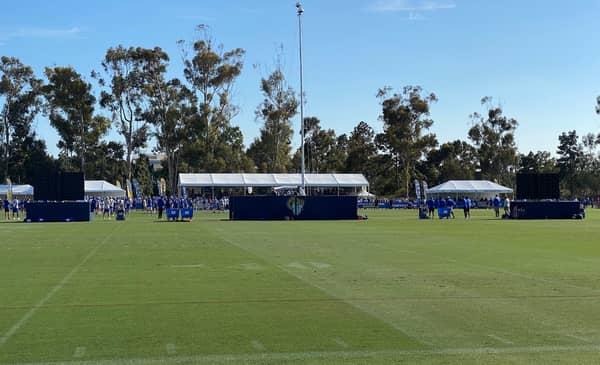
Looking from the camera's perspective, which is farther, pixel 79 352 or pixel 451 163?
pixel 451 163

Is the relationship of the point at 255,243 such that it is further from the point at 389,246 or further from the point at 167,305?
the point at 167,305

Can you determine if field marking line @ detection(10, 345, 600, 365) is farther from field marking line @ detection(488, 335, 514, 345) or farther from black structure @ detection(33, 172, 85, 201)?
black structure @ detection(33, 172, 85, 201)

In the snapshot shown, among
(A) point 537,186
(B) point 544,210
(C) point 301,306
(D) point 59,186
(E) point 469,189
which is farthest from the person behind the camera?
(E) point 469,189

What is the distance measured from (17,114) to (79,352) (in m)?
93.1

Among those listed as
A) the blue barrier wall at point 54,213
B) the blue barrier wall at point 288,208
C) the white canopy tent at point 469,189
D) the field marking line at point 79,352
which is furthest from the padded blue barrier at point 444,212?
the field marking line at point 79,352

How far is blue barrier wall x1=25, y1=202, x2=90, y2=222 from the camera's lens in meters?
45.7

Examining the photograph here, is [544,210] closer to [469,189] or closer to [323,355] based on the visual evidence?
[469,189]

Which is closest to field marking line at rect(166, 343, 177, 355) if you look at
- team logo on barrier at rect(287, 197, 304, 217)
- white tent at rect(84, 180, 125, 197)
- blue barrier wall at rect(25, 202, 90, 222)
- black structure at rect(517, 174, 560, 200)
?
team logo on barrier at rect(287, 197, 304, 217)

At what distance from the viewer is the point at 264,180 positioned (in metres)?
81.4

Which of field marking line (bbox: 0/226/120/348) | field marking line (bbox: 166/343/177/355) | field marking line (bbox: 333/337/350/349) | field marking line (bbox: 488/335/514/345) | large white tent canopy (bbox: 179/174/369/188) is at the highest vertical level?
large white tent canopy (bbox: 179/174/369/188)

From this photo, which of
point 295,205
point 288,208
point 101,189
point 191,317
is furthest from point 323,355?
point 101,189

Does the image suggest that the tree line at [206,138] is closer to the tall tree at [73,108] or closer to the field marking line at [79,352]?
the tall tree at [73,108]

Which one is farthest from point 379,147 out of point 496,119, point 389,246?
point 389,246

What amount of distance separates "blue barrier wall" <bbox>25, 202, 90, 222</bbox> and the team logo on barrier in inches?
500
